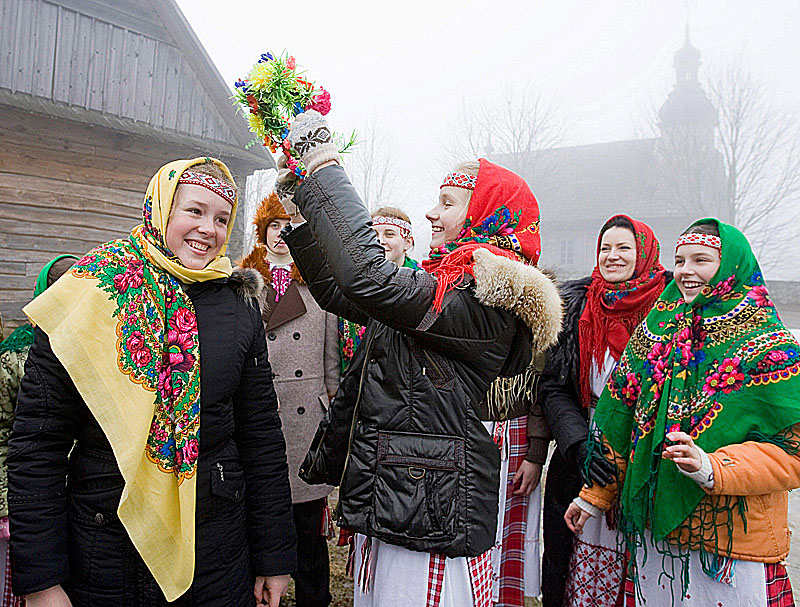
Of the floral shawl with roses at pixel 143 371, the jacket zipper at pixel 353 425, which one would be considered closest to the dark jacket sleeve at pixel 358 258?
the jacket zipper at pixel 353 425

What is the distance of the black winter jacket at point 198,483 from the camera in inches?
64.2

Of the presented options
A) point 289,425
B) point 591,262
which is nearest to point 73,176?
point 289,425

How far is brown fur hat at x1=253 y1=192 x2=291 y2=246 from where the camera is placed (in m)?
3.62

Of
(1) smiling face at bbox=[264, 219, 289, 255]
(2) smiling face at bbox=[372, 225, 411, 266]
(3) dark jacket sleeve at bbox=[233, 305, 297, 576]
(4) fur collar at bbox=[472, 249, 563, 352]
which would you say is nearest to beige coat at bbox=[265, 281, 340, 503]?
(1) smiling face at bbox=[264, 219, 289, 255]

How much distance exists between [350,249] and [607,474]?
5.78 feet

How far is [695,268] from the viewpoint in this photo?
244 centimetres

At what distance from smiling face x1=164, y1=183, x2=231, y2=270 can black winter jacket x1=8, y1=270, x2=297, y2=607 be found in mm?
130

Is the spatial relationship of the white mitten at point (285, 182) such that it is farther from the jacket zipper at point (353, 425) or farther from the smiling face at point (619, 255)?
the smiling face at point (619, 255)

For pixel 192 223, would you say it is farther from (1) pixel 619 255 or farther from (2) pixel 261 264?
(1) pixel 619 255

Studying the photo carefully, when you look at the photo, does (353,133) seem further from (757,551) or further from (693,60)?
(693,60)

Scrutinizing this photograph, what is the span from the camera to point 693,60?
42.3 m

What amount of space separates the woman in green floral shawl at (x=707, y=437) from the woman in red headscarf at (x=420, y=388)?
84cm

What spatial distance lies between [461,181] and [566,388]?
5.07 ft

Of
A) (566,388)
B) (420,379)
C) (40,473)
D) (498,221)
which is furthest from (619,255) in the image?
(40,473)
